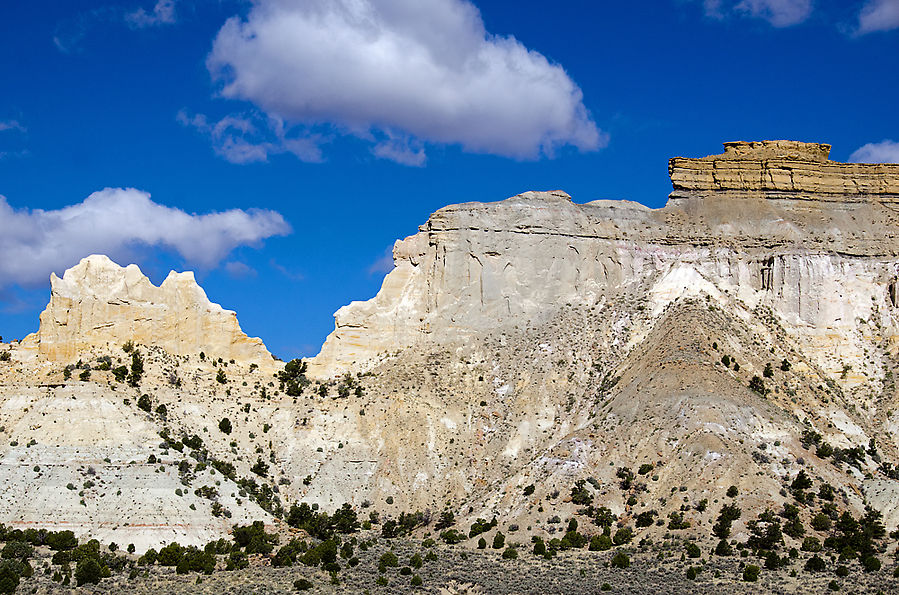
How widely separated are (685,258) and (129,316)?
4171 centimetres

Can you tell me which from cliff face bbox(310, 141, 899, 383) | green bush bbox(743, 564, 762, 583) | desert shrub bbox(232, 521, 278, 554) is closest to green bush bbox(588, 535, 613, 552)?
green bush bbox(743, 564, 762, 583)

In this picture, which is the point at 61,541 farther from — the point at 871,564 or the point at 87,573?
the point at 871,564

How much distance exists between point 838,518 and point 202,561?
35.6m

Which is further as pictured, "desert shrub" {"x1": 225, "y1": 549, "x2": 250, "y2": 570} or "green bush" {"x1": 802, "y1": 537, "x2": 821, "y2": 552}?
"desert shrub" {"x1": 225, "y1": 549, "x2": 250, "y2": 570}

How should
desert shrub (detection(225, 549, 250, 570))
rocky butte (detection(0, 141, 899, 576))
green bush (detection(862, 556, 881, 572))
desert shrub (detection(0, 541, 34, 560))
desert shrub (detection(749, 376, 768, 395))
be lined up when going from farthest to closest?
1. desert shrub (detection(749, 376, 768, 395))
2. rocky butte (detection(0, 141, 899, 576))
3. desert shrub (detection(225, 549, 250, 570))
4. desert shrub (detection(0, 541, 34, 560))
5. green bush (detection(862, 556, 881, 572))

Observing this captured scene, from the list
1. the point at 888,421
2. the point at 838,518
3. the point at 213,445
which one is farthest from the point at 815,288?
the point at 213,445

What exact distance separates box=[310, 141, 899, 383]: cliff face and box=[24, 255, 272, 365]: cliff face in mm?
8214

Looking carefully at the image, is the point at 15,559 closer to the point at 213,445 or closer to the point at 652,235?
the point at 213,445

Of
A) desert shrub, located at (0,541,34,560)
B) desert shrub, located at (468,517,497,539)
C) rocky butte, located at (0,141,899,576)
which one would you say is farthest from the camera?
desert shrub, located at (468,517,497,539)

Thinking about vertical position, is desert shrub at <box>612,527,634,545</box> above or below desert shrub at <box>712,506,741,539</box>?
below

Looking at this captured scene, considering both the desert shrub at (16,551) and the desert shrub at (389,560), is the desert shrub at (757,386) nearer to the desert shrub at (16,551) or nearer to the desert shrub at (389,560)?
the desert shrub at (389,560)

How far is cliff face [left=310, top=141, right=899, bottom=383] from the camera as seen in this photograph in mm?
94875

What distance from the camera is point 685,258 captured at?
321ft

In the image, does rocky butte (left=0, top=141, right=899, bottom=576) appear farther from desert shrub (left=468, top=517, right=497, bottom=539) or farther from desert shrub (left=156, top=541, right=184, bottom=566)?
desert shrub (left=156, top=541, right=184, bottom=566)
